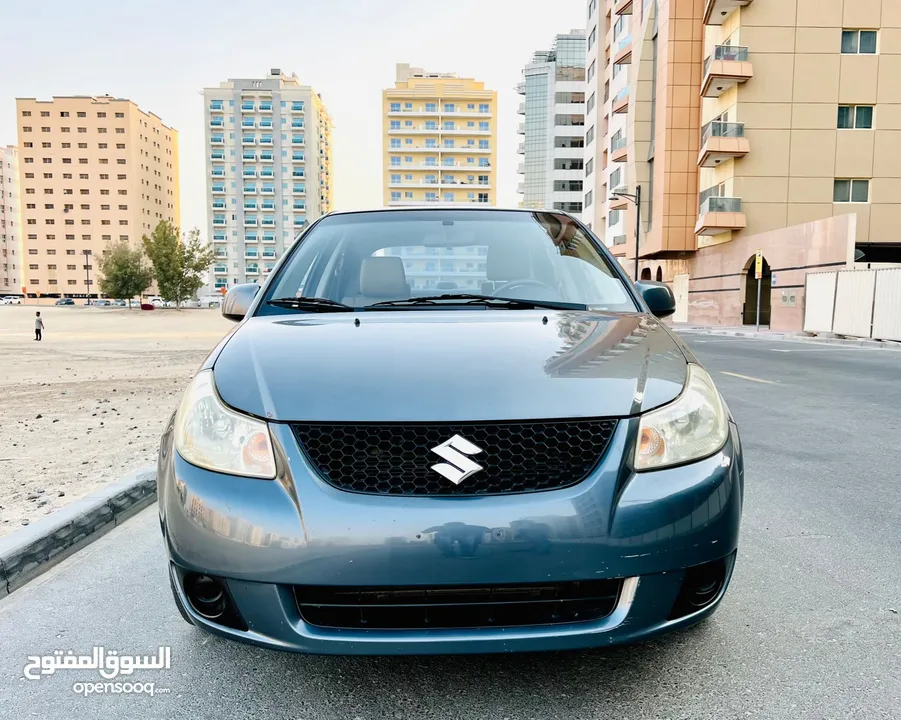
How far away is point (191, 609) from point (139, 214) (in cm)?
12992

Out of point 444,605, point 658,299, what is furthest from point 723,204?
point 444,605

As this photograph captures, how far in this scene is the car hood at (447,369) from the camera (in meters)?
1.75

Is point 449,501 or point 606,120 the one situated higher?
point 606,120

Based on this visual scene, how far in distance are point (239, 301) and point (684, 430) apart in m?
1.96

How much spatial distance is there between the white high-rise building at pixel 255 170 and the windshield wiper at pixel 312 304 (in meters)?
108

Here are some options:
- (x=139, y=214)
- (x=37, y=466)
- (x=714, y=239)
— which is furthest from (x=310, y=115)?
(x=37, y=466)

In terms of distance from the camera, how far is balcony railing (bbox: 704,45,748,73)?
1156 inches

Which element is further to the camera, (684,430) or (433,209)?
(433,209)

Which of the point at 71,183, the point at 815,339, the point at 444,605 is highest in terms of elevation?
the point at 71,183

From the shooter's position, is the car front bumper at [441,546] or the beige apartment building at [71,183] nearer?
the car front bumper at [441,546]

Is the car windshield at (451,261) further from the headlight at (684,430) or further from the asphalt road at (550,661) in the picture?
the asphalt road at (550,661)

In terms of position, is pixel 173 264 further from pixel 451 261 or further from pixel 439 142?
pixel 451 261

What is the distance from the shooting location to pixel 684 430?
183cm

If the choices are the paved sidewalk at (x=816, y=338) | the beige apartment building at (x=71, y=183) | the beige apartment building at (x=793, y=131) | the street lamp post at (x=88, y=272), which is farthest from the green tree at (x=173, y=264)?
the beige apartment building at (x=71, y=183)
